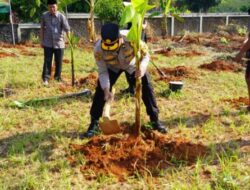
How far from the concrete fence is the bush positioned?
0.57 metres

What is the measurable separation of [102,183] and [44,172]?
0.64 meters

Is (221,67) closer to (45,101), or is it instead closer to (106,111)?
(45,101)

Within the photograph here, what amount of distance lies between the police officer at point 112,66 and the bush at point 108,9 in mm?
A: 12090

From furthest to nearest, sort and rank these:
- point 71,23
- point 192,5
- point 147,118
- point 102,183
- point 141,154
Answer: point 192,5 → point 71,23 → point 147,118 → point 141,154 → point 102,183

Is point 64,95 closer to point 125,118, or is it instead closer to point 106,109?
point 125,118

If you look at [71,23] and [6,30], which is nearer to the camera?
[6,30]

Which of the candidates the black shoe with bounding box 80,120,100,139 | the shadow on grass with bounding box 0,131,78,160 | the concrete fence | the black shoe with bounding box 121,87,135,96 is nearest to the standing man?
the black shoe with bounding box 121,87,135,96

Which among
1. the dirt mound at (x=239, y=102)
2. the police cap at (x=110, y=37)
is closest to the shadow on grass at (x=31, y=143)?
the police cap at (x=110, y=37)

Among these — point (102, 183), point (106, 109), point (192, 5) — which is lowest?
point (102, 183)

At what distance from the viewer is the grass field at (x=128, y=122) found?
11.9 feet

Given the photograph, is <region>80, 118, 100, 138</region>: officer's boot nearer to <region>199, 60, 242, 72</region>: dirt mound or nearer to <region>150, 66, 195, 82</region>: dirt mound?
<region>150, 66, 195, 82</region>: dirt mound

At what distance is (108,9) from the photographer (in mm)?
16234

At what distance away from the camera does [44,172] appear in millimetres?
3762

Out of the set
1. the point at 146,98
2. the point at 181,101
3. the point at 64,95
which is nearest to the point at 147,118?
the point at 146,98
